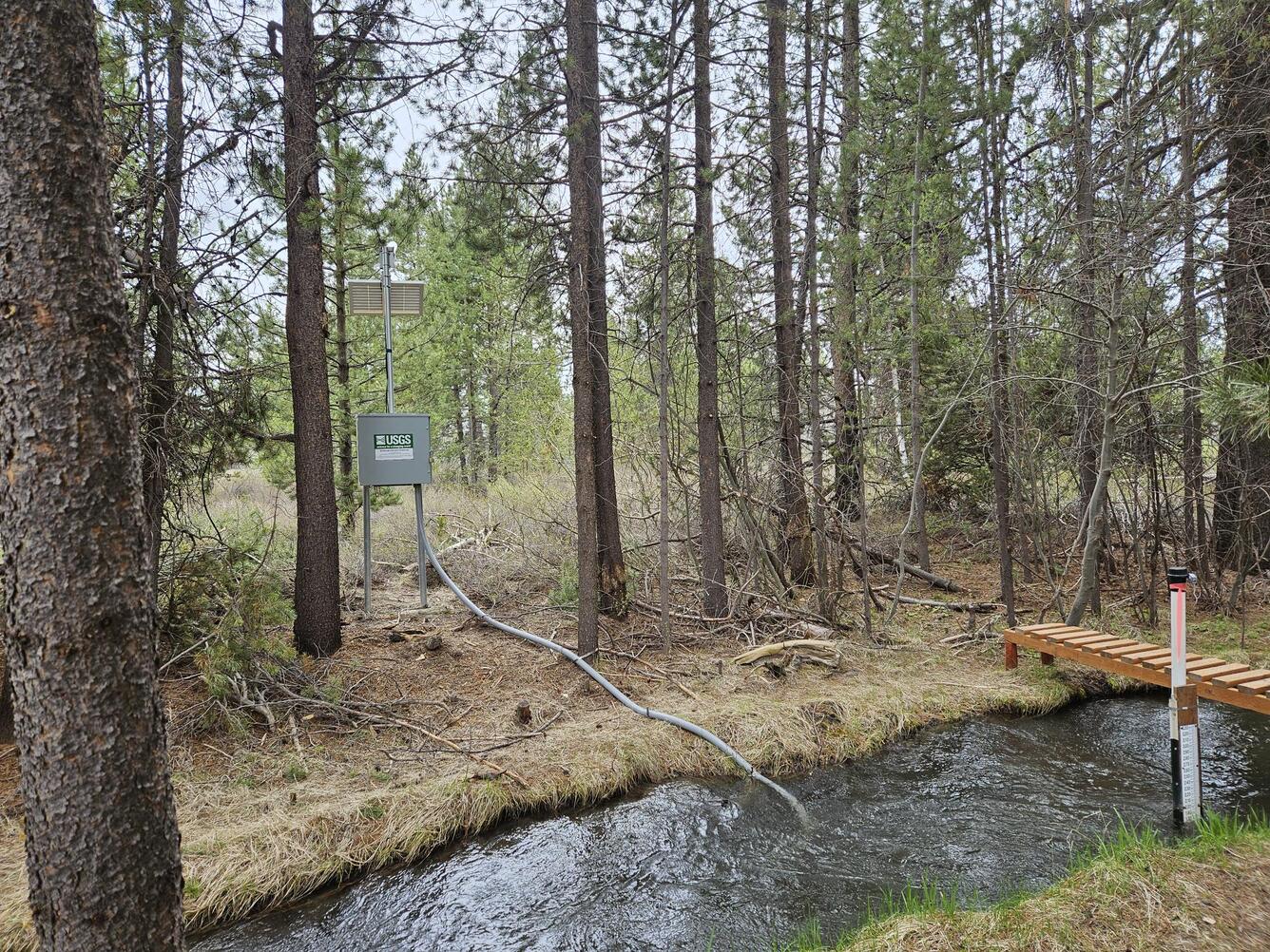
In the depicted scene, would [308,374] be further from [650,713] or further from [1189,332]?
[1189,332]

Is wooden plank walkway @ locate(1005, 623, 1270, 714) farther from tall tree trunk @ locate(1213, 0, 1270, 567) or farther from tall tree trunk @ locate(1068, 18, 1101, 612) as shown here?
tall tree trunk @ locate(1213, 0, 1270, 567)

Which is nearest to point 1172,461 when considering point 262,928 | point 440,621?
point 440,621

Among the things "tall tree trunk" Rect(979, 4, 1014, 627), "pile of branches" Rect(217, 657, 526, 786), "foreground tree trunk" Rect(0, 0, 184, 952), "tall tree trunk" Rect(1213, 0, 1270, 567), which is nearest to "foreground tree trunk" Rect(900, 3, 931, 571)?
"tall tree trunk" Rect(979, 4, 1014, 627)

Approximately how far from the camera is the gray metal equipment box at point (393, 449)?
265 inches

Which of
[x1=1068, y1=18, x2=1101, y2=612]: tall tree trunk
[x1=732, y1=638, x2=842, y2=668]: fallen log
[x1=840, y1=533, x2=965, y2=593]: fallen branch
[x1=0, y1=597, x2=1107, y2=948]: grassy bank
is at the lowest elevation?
[x1=0, y1=597, x2=1107, y2=948]: grassy bank

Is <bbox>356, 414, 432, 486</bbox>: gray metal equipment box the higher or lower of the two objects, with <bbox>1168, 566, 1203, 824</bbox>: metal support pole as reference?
higher

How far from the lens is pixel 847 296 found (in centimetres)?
688

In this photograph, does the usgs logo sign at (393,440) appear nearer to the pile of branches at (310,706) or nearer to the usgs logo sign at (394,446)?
the usgs logo sign at (394,446)

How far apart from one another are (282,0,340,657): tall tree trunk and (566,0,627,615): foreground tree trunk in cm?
204

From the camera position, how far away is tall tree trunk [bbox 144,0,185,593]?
4465 mm

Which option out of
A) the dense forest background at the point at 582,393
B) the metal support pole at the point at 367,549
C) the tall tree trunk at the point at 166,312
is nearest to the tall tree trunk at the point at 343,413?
the dense forest background at the point at 582,393

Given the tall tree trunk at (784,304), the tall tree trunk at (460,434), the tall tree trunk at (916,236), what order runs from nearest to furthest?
the tall tree trunk at (916,236) < the tall tree trunk at (784,304) < the tall tree trunk at (460,434)

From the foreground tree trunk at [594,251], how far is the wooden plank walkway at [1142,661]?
3655mm

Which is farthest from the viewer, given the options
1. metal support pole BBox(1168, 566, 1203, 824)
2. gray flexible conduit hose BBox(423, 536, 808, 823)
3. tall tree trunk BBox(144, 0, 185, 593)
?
gray flexible conduit hose BBox(423, 536, 808, 823)
